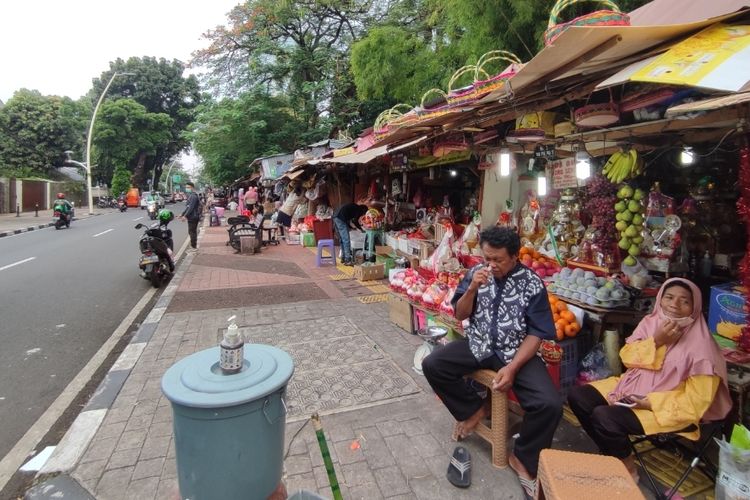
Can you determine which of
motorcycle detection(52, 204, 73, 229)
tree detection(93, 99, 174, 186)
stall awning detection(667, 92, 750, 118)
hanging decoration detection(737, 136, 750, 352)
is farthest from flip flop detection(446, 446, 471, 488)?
tree detection(93, 99, 174, 186)

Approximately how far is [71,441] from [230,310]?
11.1 feet

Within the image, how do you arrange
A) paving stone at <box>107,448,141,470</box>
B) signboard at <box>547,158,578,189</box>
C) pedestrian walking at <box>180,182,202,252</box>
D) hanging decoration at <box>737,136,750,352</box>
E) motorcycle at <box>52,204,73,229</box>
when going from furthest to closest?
motorcycle at <box>52,204,73,229</box> < pedestrian walking at <box>180,182,202,252</box> < signboard at <box>547,158,578,189</box> < paving stone at <box>107,448,141,470</box> < hanging decoration at <box>737,136,750,352</box>

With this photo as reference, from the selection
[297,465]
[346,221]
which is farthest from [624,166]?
[346,221]

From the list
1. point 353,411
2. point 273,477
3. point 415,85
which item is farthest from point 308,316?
point 415,85

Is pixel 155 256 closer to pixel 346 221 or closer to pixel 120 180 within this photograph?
pixel 346 221

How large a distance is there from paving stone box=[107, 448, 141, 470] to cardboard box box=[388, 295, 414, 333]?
Answer: 10.6 ft

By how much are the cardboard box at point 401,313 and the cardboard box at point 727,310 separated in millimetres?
3031

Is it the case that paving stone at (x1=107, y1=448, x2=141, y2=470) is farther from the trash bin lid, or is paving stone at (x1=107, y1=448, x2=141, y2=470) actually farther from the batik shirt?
the batik shirt

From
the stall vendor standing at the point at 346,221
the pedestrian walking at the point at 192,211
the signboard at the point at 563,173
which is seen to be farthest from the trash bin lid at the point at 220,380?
the pedestrian walking at the point at 192,211

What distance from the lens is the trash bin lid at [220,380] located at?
76.6 inches

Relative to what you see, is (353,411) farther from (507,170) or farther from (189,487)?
(507,170)

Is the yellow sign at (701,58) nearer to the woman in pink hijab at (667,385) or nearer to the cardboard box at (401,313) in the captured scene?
the woman in pink hijab at (667,385)

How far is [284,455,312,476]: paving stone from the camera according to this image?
2863 millimetres

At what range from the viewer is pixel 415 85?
1110 cm
